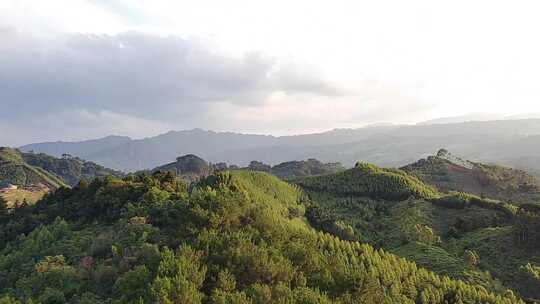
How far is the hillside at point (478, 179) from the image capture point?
3848 inches

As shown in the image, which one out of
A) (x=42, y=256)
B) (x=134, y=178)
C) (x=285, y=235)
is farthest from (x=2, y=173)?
(x=285, y=235)

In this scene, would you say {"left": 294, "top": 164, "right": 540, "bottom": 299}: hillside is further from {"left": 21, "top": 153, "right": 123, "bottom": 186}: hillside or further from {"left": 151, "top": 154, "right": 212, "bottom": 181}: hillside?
{"left": 21, "top": 153, "right": 123, "bottom": 186}: hillside

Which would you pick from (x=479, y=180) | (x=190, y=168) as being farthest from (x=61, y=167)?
(x=479, y=180)

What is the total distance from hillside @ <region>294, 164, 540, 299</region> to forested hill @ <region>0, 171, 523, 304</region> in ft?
20.1

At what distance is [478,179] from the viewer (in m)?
107

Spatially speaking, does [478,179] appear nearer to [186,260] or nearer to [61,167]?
[186,260]

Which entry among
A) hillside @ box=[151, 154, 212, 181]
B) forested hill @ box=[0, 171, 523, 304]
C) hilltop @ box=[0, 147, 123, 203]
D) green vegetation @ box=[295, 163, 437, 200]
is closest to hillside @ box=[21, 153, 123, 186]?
hilltop @ box=[0, 147, 123, 203]

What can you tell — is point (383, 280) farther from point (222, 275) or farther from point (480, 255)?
point (480, 255)

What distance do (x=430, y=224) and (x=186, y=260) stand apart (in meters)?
44.9

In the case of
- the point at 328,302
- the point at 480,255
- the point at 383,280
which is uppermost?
the point at 328,302

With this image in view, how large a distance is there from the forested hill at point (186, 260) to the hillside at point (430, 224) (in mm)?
6127

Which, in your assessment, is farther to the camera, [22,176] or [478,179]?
[22,176]

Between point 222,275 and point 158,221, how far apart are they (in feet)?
32.0

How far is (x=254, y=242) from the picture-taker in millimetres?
24656
